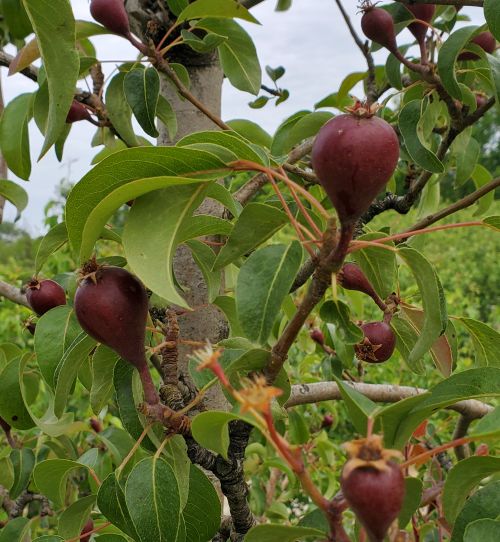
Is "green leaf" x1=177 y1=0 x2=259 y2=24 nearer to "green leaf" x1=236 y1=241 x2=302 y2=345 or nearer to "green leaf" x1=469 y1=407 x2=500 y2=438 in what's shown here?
"green leaf" x1=236 y1=241 x2=302 y2=345

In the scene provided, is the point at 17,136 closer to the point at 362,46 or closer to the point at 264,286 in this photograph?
the point at 362,46

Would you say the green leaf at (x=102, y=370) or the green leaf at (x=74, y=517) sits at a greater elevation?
the green leaf at (x=102, y=370)

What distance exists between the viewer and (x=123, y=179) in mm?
562

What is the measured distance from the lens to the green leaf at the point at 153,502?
2.05ft

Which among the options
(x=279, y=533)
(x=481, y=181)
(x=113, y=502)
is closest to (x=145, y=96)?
(x=113, y=502)

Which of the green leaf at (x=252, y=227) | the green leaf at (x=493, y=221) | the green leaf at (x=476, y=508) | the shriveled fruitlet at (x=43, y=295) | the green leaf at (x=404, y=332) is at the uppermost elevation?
the green leaf at (x=252, y=227)

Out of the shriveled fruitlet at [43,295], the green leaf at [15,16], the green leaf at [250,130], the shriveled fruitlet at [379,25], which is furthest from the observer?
the green leaf at [250,130]

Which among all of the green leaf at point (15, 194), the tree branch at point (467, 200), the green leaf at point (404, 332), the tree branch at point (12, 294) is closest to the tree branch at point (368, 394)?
the green leaf at point (404, 332)

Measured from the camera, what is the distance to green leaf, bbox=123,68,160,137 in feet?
3.09

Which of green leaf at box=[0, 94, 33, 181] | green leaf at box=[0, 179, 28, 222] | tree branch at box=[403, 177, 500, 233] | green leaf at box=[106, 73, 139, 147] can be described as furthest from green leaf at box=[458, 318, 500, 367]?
green leaf at box=[0, 179, 28, 222]

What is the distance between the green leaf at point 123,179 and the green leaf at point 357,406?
194mm

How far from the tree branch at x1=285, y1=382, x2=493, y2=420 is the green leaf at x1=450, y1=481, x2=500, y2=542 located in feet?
1.66

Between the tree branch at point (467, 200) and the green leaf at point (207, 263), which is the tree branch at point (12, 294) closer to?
the green leaf at point (207, 263)

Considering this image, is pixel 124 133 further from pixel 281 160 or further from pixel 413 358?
pixel 413 358
